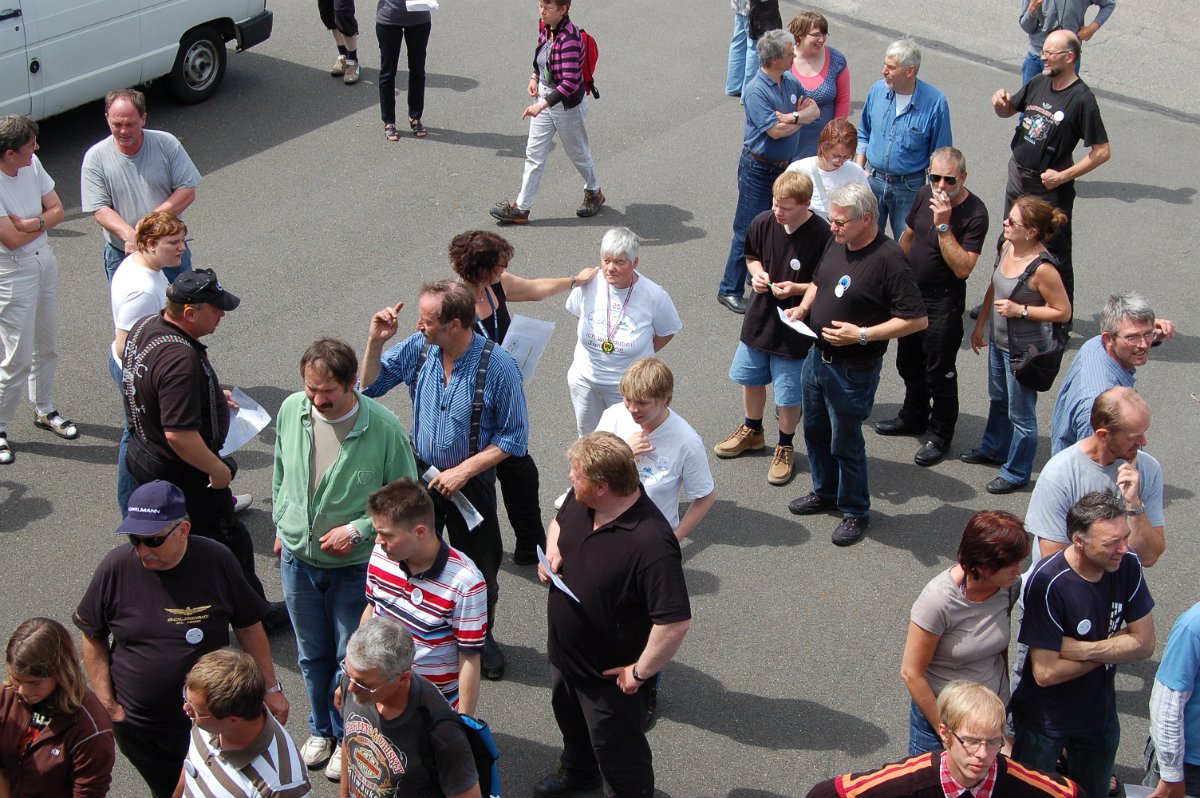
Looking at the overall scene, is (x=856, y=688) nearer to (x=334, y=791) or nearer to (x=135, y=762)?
(x=334, y=791)

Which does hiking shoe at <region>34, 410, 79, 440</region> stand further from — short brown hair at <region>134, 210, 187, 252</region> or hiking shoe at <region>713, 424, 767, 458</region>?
hiking shoe at <region>713, 424, 767, 458</region>

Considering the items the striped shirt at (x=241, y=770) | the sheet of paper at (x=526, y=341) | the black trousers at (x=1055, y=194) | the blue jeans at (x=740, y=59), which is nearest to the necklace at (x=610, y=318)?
the sheet of paper at (x=526, y=341)

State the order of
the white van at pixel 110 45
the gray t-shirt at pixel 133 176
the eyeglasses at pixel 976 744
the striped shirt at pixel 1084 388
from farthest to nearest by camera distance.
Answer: the white van at pixel 110 45, the gray t-shirt at pixel 133 176, the striped shirt at pixel 1084 388, the eyeglasses at pixel 976 744

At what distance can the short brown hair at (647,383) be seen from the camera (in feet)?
16.8

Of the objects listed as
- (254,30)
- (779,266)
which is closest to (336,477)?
(779,266)

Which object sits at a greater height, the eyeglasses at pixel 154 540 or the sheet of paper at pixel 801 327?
the eyeglasses at pixel 154 540

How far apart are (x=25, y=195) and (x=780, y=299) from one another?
4275mm

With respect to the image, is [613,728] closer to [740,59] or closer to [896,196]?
[896,196]

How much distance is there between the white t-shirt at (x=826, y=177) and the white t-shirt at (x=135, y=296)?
12.4 feet

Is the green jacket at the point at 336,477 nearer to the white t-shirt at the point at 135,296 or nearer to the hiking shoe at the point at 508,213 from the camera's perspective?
the white t-shirt at the point at 135,296

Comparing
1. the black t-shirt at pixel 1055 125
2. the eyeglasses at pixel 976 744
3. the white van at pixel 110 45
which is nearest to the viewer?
the eyeglasses at pixel 976 744

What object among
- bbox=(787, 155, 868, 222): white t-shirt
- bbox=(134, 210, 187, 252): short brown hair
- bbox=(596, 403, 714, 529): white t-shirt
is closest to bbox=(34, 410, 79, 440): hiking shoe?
bbox=(134, 210, 187, 252): short brown hair

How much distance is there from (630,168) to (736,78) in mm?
1891

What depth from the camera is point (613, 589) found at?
173 inches
